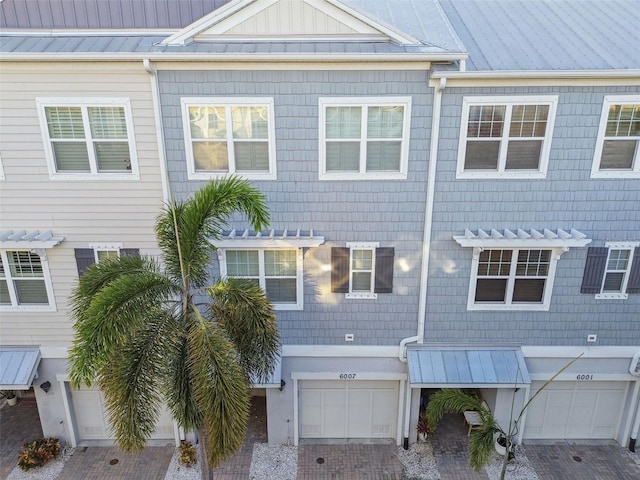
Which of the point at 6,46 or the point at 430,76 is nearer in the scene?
the point at 430,76

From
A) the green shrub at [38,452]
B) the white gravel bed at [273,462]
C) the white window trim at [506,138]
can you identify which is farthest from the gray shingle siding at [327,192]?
the green shrub at [38,452]

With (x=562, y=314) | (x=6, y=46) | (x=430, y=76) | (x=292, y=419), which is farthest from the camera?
(x=292, y=419)

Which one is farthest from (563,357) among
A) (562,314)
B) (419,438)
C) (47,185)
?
(47,185)

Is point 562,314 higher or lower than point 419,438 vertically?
higher

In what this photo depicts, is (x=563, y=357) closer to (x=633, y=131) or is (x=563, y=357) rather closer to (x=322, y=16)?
(x=633, y=131)

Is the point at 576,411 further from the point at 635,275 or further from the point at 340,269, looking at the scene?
the point at 340,269

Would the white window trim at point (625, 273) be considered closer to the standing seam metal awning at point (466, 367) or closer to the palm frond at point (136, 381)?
the standing seam metal awning at point (466, 367)

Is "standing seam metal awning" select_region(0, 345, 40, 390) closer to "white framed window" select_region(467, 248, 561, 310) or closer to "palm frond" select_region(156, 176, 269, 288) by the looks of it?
"palm frond" select_region(156, 176, 269, 288)
